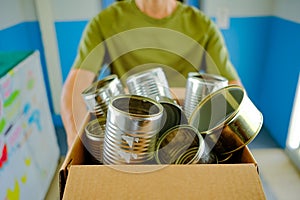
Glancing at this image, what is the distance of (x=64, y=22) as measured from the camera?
1864mm

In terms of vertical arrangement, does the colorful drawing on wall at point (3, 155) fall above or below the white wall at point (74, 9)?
below

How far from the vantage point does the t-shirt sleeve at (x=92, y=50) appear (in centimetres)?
111

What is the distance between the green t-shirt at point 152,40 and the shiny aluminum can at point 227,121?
484 mm

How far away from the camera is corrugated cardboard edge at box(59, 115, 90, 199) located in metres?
0.52

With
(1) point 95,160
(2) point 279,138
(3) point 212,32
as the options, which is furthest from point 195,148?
(2) point 279,138

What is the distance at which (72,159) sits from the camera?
57 centimetres

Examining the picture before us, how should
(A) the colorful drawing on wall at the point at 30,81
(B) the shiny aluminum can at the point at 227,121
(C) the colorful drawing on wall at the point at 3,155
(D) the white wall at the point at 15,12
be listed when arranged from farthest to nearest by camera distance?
(D) the white wall at the point at 15,12, (A) the colorful drawing on wall at the point at 30,81, (C) the colorful drawing on wall at the point at 3,155, (B) the shiny aluminum can at the point at 227,121

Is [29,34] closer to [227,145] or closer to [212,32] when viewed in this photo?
[212,32]

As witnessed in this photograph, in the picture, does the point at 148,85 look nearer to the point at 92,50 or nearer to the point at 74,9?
the point at 92,50

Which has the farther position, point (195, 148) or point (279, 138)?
point (279, 138)

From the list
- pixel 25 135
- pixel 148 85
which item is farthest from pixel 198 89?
pixel 25 135

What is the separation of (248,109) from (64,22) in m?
1.56

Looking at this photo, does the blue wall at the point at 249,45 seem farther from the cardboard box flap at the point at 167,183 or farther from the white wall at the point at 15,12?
the cardboard box flap at the point at 167,183

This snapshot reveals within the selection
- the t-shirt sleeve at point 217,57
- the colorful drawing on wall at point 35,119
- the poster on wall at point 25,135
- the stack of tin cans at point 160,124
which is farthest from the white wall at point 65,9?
the stack of tin cans at point 160,124
